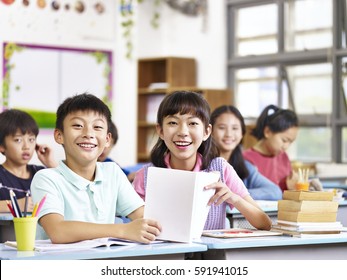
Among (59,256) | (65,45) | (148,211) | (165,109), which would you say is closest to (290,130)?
(165,109)

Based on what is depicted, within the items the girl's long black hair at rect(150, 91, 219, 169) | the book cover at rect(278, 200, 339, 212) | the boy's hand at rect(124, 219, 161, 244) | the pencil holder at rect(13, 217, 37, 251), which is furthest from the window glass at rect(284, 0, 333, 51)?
the pencil holder at rect(13, 217, 37, 251)

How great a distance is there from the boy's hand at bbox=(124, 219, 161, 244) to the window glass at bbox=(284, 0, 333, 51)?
5.61m

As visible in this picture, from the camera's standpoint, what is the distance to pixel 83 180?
2781mm

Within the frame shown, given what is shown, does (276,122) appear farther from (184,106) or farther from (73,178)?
(73,178)

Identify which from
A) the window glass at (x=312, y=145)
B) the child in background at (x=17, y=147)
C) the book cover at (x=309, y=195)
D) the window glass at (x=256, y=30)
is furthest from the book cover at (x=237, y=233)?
the window glass at (x=256, y=30)

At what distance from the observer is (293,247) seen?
2.76 m

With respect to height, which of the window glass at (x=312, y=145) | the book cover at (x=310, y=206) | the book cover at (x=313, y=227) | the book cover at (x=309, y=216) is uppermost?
the window glass at (x=312, y=145)

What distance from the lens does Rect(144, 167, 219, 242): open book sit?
2547 mm

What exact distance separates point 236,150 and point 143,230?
2127 mm

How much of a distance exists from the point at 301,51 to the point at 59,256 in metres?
6.11

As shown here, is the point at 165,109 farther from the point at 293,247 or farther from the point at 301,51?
the point at 301,51

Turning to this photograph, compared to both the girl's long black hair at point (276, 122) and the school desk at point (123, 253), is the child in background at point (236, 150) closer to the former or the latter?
the girl's long black hair at point (276, 122)

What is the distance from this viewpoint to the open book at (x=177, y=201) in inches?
100

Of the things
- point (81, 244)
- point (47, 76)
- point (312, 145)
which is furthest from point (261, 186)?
point (47, 76)
